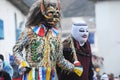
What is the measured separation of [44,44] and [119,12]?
37770 millimetres

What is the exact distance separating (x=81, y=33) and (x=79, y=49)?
23 centimetres

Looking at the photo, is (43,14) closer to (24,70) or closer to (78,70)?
(24,70)

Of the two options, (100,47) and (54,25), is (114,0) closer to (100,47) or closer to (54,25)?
(100,47)

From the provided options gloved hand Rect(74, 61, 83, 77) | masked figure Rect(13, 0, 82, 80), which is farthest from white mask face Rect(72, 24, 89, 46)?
masked figure Rect(13, 0, 82, 80)

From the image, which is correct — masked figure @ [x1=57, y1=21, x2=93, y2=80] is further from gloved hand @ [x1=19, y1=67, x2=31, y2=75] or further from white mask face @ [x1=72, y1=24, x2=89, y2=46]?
gloved hand @ [x1=19, y1=67, x2=31, y2=75]

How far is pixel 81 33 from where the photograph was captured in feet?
29.7

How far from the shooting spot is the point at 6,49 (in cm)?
2388

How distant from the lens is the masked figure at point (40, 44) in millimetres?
7902

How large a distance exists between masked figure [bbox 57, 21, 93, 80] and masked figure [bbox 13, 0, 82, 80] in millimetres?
789

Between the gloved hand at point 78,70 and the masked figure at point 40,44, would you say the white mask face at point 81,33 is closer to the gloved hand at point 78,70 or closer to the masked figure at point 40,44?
the gloved hand at point 78,70

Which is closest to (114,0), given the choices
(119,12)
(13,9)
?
(119,12)

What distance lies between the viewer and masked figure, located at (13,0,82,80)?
7902mm

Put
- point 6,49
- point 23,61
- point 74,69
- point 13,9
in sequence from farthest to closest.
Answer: point 13,9 → point 6,49 → point 74,69 → point 23,61

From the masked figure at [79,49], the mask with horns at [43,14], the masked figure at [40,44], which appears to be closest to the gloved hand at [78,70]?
the masked figure at [40,44]
